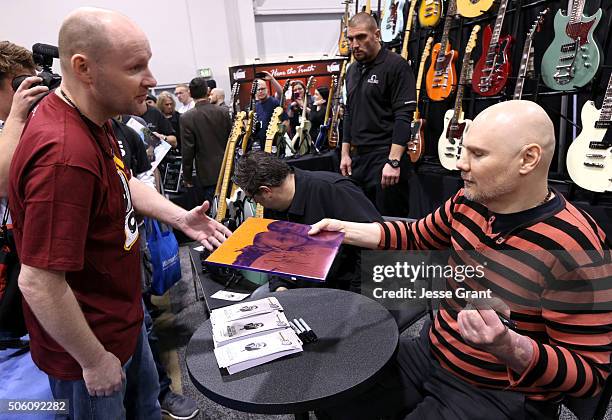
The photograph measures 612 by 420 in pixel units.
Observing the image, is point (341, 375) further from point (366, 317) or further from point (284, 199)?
point (284, 199)

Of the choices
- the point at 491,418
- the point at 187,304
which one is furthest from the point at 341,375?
the point at 187,304

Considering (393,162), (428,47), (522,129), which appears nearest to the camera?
(522,129)

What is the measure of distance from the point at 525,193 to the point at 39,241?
127 cm

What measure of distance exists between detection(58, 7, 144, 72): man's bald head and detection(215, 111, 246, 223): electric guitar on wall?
2.58m

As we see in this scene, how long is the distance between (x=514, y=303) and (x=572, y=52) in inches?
99.7

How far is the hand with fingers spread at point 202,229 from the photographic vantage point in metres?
1.53

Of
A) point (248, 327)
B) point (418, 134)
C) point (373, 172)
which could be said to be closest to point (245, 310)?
point (248, 327)

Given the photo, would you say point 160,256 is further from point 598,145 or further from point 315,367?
point 598,145

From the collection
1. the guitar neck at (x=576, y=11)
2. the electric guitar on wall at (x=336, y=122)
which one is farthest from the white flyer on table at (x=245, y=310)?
the electric guitar on wall at (x=336, y=122)

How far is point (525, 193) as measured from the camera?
120cm

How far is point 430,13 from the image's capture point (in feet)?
14.2

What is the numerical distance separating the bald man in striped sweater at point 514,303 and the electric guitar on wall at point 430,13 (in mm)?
3557

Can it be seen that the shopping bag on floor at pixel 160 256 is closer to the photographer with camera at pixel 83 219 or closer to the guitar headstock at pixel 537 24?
the photographer with camera at pixel 83 219

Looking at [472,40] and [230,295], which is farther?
[472,40]
